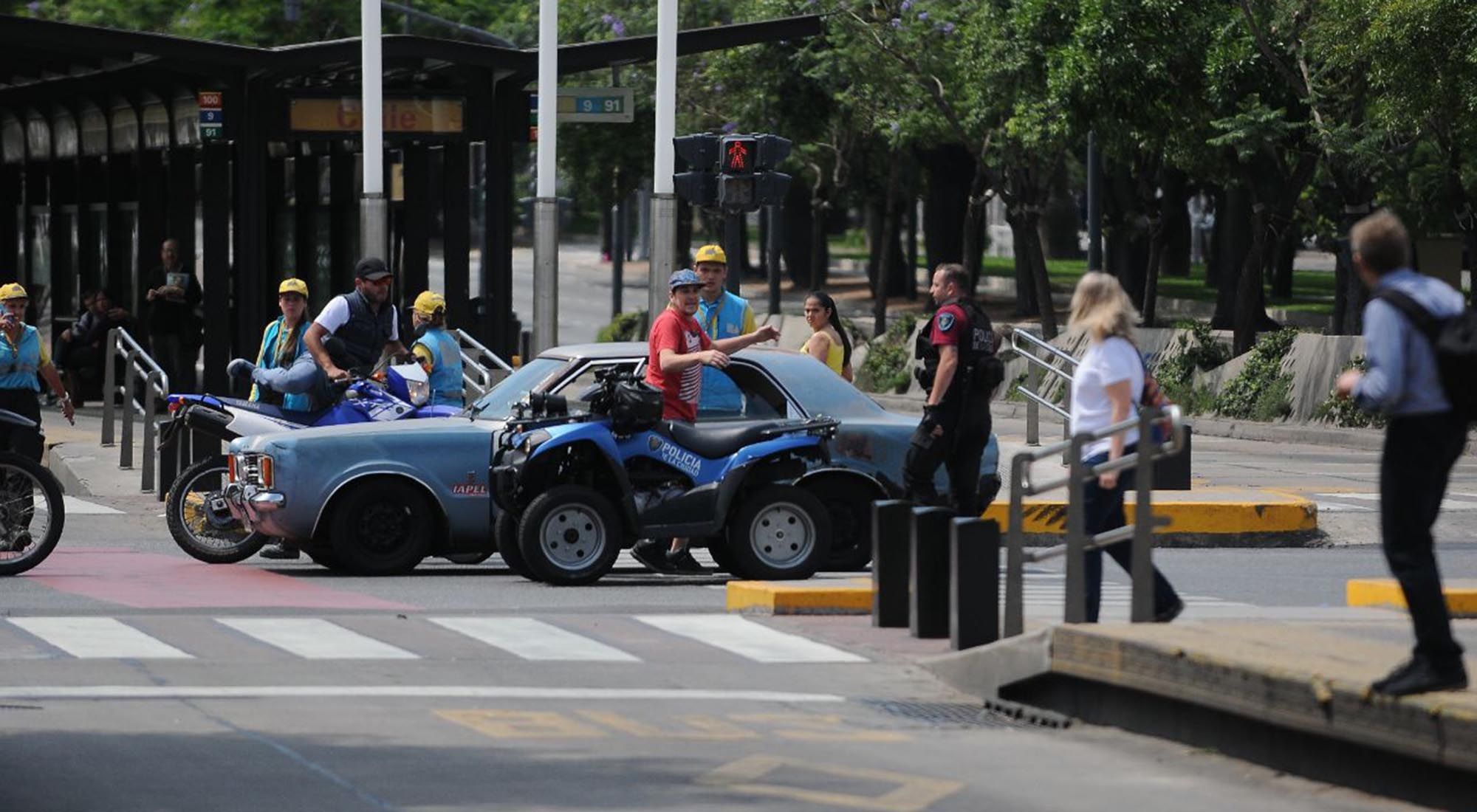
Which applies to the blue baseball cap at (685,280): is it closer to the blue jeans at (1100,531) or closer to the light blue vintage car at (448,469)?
the light blue vintage car at (448,469)

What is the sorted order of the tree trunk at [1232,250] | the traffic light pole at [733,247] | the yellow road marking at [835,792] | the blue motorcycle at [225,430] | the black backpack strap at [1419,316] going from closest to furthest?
1. the black backpack strap at [1419,316]
2. the yellow road marking at [835,792]
3. the blue motorcycle at [225,430]
4. the traffic light pole at [733,247]
5. the tree trunk at [1232,250]

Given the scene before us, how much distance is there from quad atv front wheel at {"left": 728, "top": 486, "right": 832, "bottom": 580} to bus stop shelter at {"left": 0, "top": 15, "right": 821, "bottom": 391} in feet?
39.1

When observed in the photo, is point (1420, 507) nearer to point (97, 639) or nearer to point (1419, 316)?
point (1419, 316)

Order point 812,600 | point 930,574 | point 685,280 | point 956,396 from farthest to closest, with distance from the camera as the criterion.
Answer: point 685,280 → point 956,396 → point 812,600 → point 930,574

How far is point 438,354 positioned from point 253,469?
2181mm

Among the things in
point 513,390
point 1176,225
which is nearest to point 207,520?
point 513,390

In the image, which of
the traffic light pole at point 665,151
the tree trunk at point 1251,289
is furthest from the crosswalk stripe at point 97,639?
the tree trunk at point 1251,289

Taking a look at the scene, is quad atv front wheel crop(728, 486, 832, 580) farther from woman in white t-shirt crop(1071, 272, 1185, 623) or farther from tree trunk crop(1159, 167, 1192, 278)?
tree trunk crop(1159, 167, 1192, 278)

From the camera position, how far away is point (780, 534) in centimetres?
1459

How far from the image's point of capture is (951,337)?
45.7 feet

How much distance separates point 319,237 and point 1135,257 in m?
24.7

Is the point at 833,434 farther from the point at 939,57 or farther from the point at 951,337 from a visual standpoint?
the point at 939,57

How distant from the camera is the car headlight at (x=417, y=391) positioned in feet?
52.4

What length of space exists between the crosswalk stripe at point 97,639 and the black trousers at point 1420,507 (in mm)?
5488
